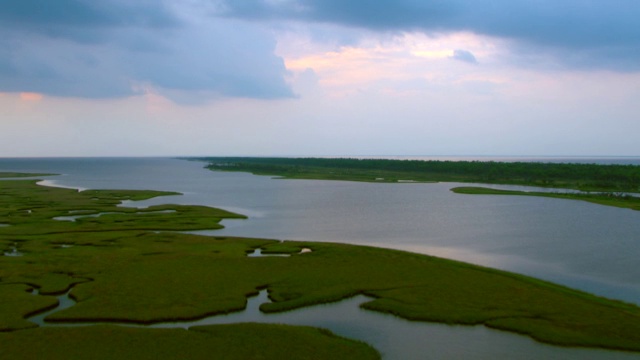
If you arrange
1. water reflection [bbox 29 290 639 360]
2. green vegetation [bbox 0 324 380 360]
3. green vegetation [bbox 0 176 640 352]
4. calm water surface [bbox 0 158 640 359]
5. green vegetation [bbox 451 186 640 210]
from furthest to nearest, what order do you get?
green vegetation [bbox 451 186 640 210] → calm water surface [bbox 0 158 640 359] → green vegetation [bbox 0 176 640 352] → water reflection [bbox 29 290 639 360] → green vegetation [bbox 0 324 380 360]

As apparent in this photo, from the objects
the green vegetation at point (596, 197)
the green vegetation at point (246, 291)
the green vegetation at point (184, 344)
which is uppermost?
the green vegetation at point (596, 197)

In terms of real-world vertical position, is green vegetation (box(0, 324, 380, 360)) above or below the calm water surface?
below

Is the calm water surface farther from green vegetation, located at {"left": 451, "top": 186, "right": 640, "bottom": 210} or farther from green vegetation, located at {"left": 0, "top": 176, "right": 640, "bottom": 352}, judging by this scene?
green vegetation, located at {"left": 451, "top": 186, "right": 640, "bottom": 210}

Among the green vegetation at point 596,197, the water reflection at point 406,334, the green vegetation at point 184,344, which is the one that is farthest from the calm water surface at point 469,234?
the green vegetation at point 596,197

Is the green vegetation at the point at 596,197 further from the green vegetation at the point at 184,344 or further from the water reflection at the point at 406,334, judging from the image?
the green vegetation at the point at 184,344

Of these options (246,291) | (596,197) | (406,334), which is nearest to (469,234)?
(246,291)

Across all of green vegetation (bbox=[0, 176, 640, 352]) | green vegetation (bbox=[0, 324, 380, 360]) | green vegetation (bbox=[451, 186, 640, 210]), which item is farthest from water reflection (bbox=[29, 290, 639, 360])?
green vegetation (bbox=[451, 186, 640, 210])

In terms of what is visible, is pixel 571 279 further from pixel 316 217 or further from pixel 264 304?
pixel 316 217
